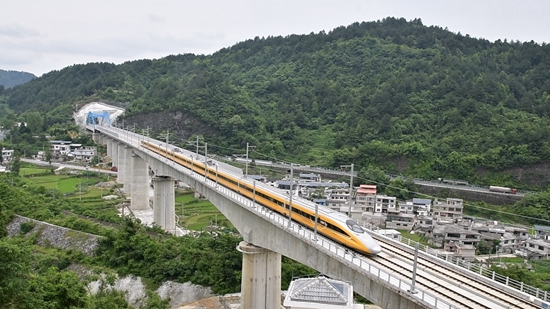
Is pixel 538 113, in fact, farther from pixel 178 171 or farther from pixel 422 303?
pixel 422 303

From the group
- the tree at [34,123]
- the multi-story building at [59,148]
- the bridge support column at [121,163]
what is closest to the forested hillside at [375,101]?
the tree at [34,123]

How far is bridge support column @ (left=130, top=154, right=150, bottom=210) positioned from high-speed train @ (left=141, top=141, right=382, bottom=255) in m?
21.4

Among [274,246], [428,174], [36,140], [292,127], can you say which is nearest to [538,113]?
[428,174]

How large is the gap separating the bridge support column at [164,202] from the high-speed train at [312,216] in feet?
38.8

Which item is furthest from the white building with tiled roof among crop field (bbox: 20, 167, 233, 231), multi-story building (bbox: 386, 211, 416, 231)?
multi-story building (bbox: 386, 211, 416, 231)

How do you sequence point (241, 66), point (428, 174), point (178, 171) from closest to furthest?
1. point (178, 171)
2. point (428, 174)
3. point (241, 66)

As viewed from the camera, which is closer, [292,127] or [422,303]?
[422,303]

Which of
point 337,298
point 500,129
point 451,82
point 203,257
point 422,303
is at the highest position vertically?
point 451,82

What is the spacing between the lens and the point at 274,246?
20047 millimetres

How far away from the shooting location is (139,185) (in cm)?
4678

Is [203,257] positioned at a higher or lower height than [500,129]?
lower

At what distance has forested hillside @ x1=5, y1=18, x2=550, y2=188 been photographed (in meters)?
58.2

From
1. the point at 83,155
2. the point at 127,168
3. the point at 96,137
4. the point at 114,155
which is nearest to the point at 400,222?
the point at 127,168

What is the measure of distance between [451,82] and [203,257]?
55.9m
